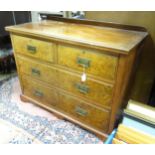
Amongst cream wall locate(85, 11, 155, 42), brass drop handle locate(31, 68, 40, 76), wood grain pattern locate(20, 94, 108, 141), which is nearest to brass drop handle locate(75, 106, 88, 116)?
wood grain pattern locate(20, 94, 108, 141)

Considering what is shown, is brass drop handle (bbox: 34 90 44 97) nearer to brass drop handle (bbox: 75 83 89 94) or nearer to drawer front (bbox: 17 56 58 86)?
drawer front (bbox: 17 56 58 86)

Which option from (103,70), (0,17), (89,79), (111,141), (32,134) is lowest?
(32,134)

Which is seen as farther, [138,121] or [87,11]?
[87,11]

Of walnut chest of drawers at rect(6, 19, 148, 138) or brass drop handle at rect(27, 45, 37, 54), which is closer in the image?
walnut chest of drawers at rect(6, 19, 148, 138)

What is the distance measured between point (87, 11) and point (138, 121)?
40.2 inches

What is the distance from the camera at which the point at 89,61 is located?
1088 mm

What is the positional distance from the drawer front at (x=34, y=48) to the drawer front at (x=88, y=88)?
18 cm

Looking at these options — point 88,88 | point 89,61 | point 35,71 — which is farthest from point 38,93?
Answer: point 89,61

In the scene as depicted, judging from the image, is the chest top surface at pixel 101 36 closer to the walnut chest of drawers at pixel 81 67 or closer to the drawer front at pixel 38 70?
the walnut chest of drawers at pixel 81 67

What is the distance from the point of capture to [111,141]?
1.14 m

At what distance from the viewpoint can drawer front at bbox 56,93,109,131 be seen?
127cm
